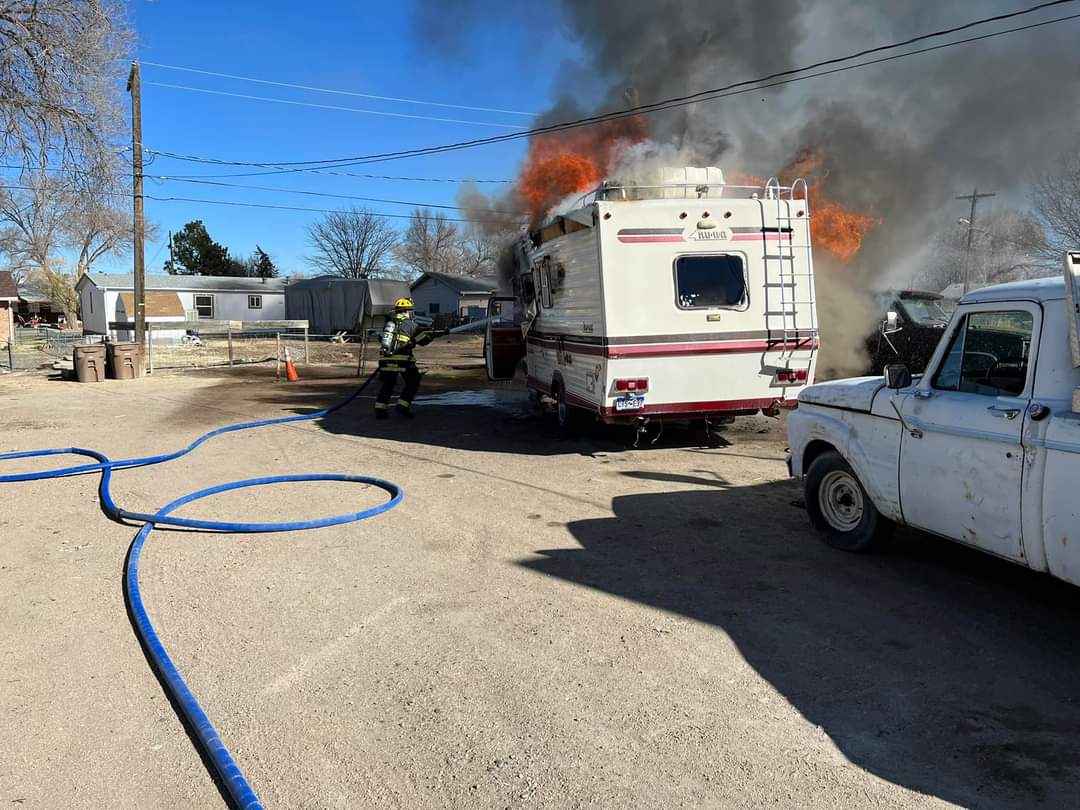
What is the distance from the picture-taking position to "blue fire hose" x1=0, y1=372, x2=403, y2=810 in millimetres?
2967

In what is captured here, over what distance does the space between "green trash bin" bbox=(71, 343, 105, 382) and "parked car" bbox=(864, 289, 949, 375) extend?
16325 mm

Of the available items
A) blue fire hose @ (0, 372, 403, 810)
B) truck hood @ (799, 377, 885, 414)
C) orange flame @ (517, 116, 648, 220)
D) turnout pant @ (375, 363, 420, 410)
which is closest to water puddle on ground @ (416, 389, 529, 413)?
turnout pant @ (375, 363, 420, 410)

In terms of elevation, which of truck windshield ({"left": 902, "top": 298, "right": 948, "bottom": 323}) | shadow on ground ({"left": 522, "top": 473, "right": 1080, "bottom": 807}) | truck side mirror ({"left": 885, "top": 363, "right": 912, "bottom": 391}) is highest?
truck windshield ({"left": 902, "top": 298, "right": 948, "bottom": 323})

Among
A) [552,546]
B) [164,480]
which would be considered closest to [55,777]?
[552,546]

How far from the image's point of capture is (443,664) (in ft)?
12.7

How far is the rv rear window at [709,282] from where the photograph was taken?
828cm

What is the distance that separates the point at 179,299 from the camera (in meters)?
43.5

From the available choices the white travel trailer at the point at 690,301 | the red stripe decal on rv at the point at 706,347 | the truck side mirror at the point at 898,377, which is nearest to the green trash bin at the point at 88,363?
the white travel trailer at the point at 690,301

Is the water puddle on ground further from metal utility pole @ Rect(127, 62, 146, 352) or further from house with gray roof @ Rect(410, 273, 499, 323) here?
house with gray roof @ Rect(410, 273, 499, 323)

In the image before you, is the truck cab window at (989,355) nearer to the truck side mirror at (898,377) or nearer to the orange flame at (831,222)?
the truck side mirror at (898,377)

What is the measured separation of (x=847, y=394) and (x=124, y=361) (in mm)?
17502

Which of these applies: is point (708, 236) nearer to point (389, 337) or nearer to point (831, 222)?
point (389, 337)

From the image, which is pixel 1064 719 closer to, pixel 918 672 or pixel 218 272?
pixel 918 672

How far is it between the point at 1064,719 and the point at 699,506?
3619 mm
